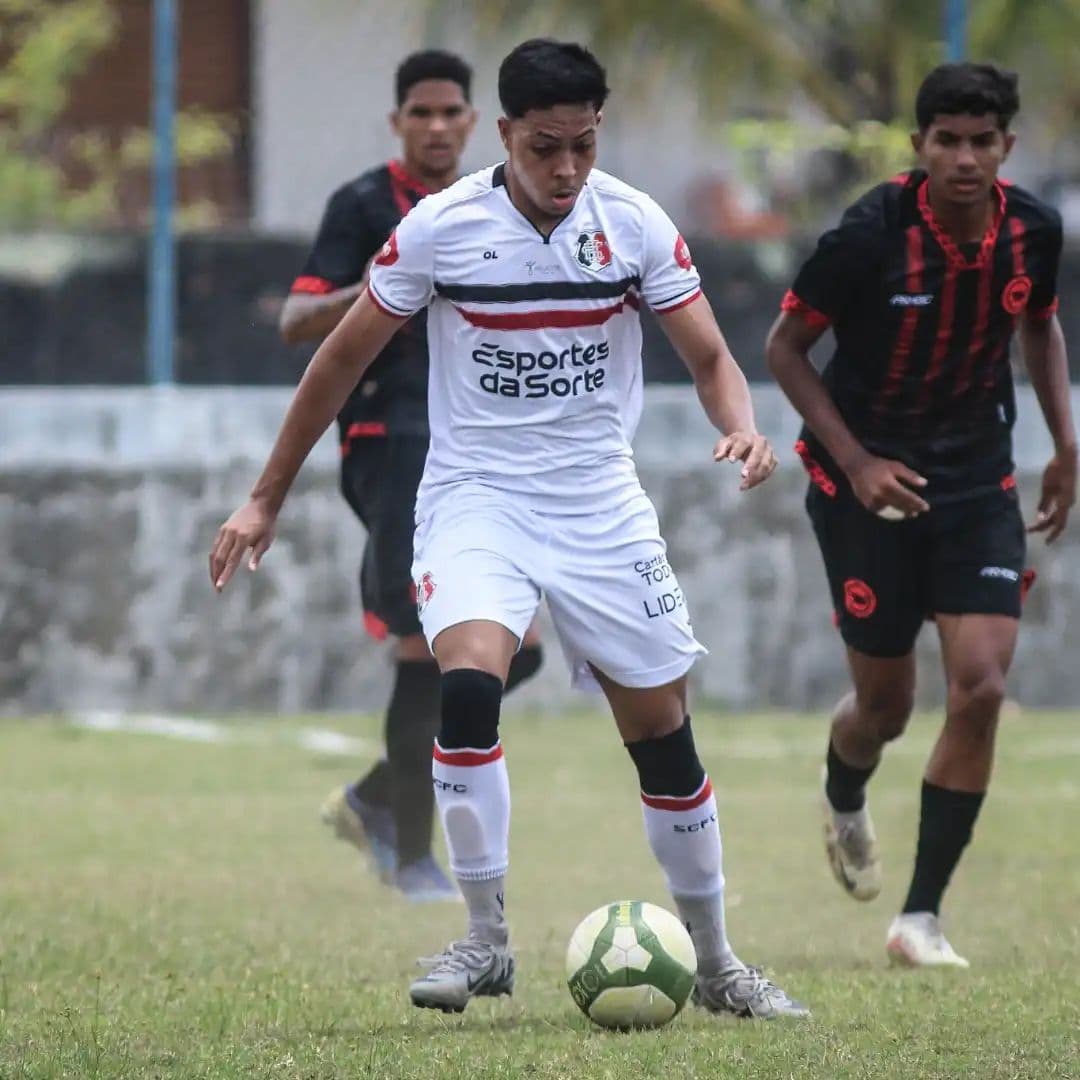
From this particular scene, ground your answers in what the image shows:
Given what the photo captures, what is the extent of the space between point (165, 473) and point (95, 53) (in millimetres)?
6728

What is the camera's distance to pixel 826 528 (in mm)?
7219

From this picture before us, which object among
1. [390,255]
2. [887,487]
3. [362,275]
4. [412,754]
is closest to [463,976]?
[390,255]

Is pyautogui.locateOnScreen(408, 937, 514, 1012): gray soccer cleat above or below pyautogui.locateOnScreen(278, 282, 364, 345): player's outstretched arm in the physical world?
below

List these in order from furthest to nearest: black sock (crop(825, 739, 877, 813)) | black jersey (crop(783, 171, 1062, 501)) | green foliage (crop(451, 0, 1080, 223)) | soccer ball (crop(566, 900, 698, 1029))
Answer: green foliage (crop(451, 0, 1080, 223)) → black sock (crop(825, 739, 877, 813)) → black jersey (crop(783, 171, 1062, 501)) → soccer ball (crop(566, 900, 698, 1029))

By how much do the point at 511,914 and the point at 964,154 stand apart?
2.72 meters

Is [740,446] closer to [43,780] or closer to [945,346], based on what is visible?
[945,346]

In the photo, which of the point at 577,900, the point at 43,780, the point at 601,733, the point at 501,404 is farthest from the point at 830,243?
the point at 601,733

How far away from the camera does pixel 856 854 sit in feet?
25.5

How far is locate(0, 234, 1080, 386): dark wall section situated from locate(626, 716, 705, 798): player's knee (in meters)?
7.25

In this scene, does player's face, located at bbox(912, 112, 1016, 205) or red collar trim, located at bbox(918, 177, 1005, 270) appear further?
red collar trim, located at bbox(918, 177, 1005, 270)

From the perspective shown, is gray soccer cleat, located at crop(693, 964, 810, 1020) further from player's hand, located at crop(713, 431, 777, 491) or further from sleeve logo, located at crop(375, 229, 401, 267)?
sleeve logo, located at crop(375, 229, 401, 267)

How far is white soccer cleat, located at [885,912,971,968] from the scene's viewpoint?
6.58 metres

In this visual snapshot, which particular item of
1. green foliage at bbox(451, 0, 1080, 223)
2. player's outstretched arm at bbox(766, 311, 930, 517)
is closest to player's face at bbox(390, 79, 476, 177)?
player's outstretched arm at bbox(766, 311, 930, 517)

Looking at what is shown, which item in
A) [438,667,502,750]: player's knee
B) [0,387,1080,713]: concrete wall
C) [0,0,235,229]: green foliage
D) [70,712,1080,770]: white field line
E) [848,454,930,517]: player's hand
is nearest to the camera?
[438,667,502,750]: player's knee
